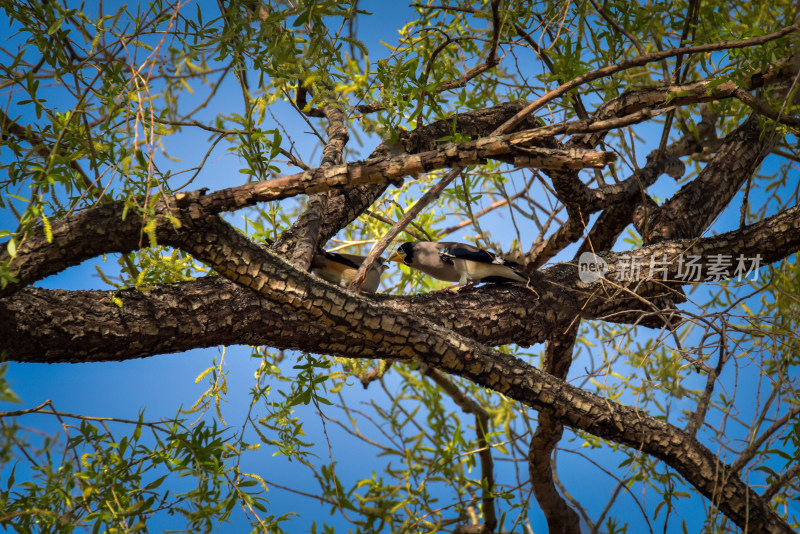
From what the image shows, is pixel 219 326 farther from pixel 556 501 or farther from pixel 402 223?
pixel 556 501

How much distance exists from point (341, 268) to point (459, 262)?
14.5 inches

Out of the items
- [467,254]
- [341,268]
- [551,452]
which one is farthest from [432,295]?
[551,452]

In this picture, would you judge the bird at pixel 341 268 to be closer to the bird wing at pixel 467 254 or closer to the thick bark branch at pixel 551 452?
the bird wing at pixel 467 254

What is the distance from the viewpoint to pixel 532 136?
3.84 ft

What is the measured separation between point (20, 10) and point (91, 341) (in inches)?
24.3

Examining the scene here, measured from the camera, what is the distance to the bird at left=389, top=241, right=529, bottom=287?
5.84 feet

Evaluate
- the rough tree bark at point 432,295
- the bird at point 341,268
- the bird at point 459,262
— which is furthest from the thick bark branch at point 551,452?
the bird at point 341,268

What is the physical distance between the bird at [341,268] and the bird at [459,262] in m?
0.11

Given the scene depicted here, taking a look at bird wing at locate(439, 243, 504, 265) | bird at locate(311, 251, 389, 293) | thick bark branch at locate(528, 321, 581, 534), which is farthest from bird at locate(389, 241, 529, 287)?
thick bark branch at locate(528, 321, 581, 534)

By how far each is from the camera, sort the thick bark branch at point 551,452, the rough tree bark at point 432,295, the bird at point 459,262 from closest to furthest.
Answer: the rough tree bark at point 432,295 < the bird at point 459,262 < the thick bark branch at point 551,452

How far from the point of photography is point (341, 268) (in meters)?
1.98

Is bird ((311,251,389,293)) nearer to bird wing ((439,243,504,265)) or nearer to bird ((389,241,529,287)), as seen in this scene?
bird ((389,241,529,287))

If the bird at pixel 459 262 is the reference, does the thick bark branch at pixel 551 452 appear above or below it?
below

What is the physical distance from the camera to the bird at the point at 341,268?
192 centimetres
